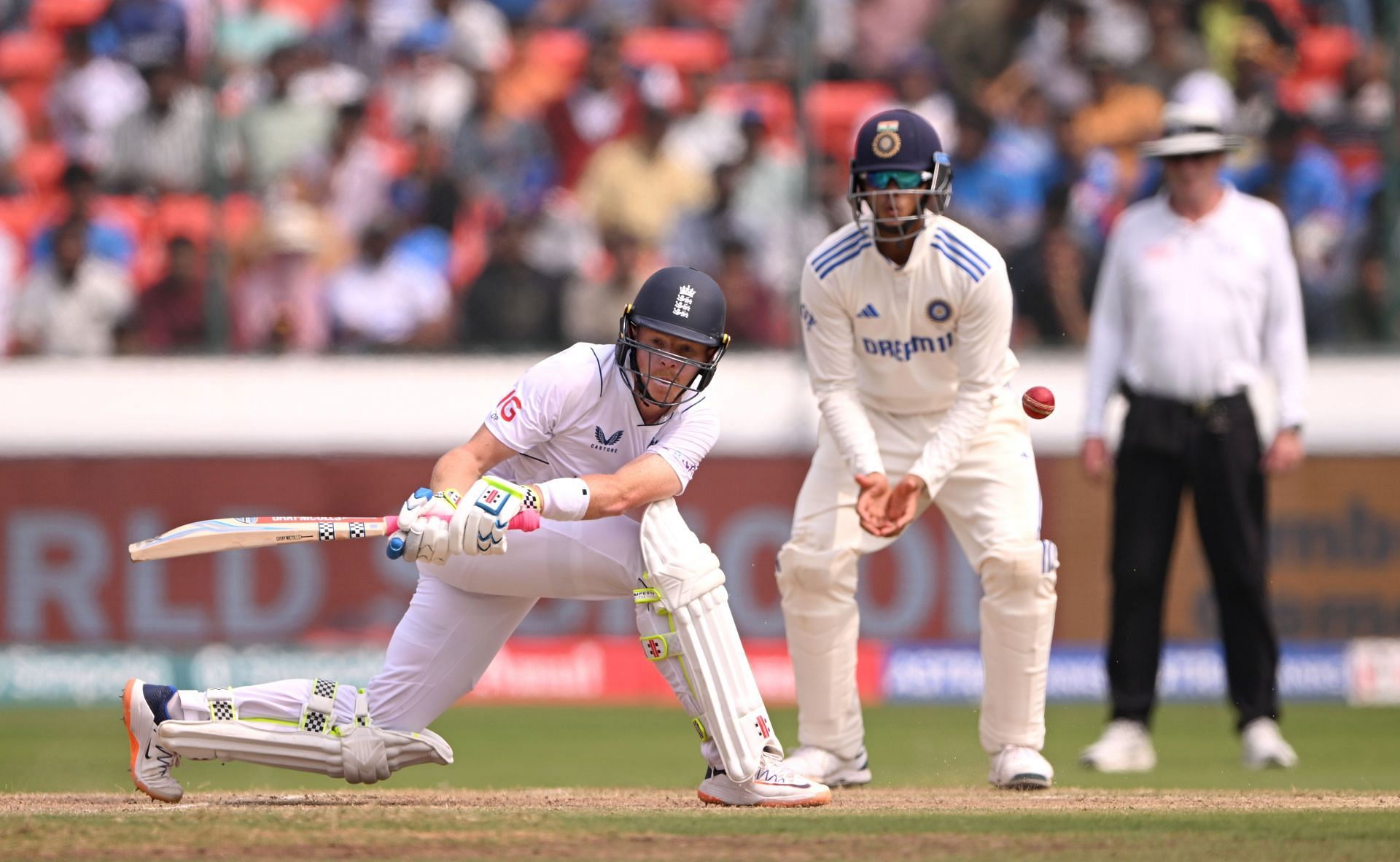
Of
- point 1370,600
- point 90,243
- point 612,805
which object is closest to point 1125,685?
point 612,805

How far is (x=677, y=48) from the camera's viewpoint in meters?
12.3

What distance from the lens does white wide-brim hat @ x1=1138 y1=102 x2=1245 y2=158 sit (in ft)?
25.1

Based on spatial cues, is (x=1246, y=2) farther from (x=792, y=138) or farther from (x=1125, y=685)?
(x=1125, y=685)

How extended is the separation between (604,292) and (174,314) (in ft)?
8.17

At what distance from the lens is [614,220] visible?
11477 millimetres

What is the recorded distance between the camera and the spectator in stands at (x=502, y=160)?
1156 cm

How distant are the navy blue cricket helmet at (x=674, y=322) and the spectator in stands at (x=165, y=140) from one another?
6.54m

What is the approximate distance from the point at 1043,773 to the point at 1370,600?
5.07 meters

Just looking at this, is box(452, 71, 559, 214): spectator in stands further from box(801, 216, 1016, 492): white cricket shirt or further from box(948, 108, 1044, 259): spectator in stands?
box(801, 216, 1016, 492): white cricket shirt

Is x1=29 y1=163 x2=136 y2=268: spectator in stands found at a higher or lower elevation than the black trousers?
higher

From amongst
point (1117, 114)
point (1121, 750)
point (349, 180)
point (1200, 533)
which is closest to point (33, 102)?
point (349, 180)

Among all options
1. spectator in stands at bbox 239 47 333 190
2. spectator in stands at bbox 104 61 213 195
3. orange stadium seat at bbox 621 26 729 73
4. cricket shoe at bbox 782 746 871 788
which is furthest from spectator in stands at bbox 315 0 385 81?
cricket shoe at bbox 782 746 871 788

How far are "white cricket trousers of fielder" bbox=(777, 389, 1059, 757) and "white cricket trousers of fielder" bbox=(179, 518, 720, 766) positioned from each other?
0.94m

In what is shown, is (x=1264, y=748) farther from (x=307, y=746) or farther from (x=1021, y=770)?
(x=307, y=746)
